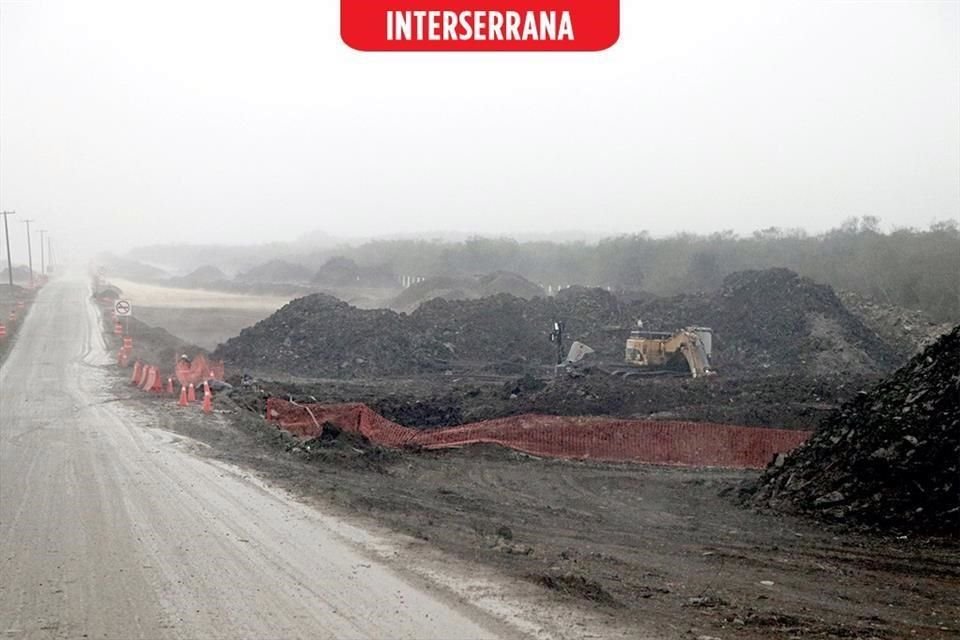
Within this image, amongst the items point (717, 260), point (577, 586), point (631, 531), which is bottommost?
point (631, 531)

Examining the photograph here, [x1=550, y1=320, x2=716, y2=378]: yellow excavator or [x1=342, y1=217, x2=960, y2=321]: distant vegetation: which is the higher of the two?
[x1=342, y1=217, x2=960, y2=321]: distant vegetation

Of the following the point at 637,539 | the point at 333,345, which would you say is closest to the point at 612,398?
the point at 637,539

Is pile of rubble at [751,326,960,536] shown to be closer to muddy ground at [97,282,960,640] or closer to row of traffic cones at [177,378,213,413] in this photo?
muddy ground at [97,282,960,640]

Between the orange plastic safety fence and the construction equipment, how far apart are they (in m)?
9.24

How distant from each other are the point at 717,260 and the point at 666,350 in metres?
38.4

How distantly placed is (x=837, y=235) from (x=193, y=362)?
42.9 metres

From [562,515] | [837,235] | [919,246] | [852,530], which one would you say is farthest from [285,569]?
[837,235]

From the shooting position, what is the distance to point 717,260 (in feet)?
212

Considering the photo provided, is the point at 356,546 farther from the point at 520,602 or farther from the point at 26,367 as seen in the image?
the point at 26,367

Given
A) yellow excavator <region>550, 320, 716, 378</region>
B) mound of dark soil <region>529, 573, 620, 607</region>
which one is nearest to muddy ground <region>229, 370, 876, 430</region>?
yellow excavator <region>550, 320, 716, 378</region>

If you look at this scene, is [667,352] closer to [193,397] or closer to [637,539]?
[193,397]

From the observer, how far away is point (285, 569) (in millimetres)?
8406

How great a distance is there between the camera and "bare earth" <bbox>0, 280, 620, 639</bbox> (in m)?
6.89

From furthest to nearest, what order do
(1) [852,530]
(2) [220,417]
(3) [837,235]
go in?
(3) [837,235] → (2) [220,417] → (1) [852,530]
